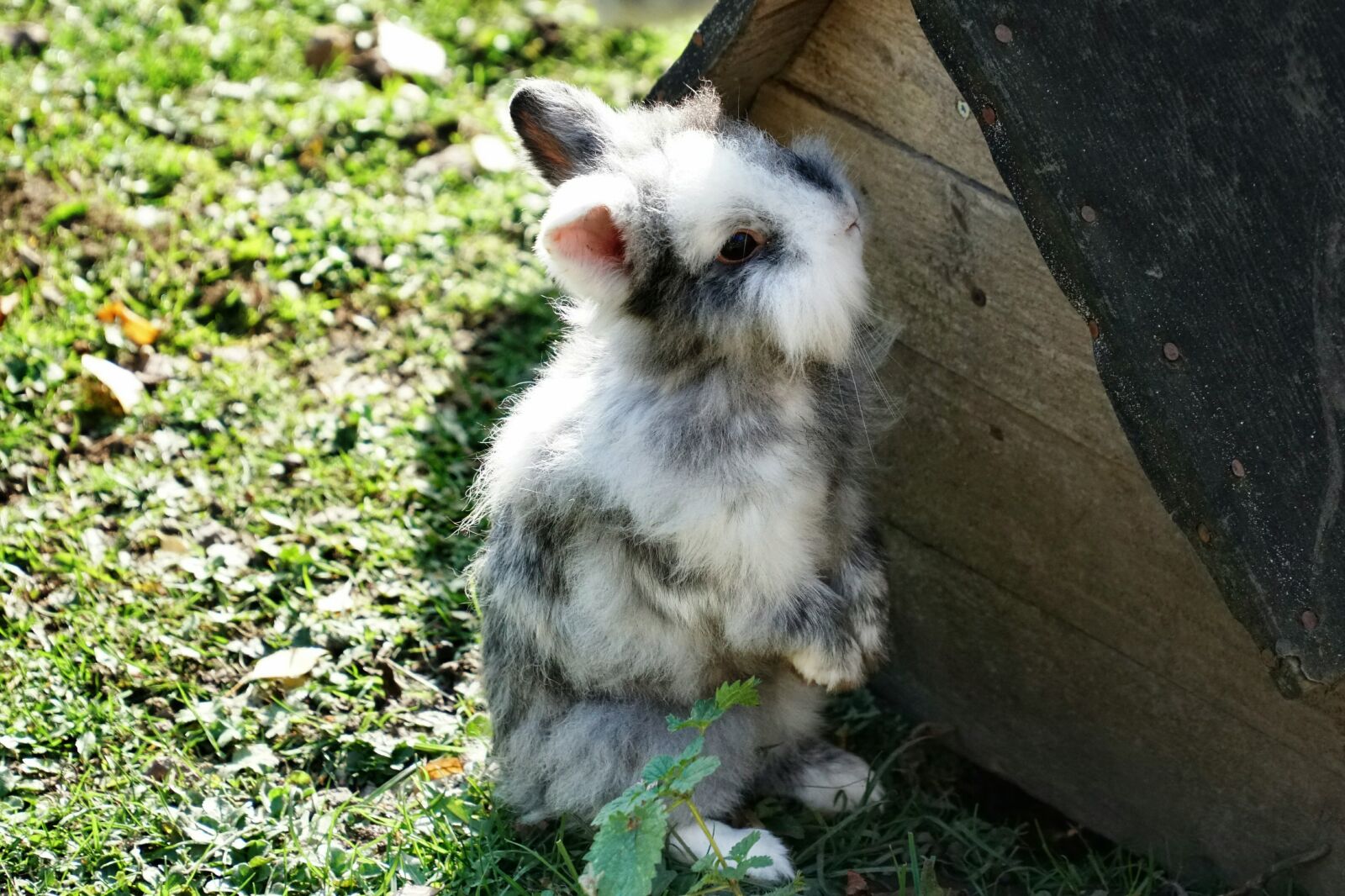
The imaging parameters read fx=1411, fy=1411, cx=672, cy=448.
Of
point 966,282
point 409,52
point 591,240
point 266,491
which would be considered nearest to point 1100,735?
point 966,282

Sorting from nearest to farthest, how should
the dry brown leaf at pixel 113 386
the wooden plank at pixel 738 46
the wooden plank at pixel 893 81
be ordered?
1. the wooden plank at pixel 738 46
2. the wooden plank at pixel 893 81
3. the dry brown leaf at pixel 113 386

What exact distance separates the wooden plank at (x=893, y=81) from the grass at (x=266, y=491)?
1.56 meters

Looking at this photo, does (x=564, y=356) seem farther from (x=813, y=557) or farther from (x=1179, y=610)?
(x=1179, y=610)

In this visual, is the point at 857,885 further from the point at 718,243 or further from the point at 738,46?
→ the point at 738,46

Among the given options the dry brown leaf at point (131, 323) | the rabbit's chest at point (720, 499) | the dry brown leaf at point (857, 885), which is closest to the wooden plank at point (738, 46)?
the rabbit's chest at point (720, 499)

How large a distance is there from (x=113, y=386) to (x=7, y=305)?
524mm

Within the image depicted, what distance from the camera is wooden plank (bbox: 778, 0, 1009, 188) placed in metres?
3.22

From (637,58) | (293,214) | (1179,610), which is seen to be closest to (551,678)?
(1179,610)

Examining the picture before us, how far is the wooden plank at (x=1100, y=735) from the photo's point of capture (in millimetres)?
3293

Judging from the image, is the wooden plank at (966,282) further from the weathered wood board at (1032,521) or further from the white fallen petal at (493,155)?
the white fallen petal at (493,155)

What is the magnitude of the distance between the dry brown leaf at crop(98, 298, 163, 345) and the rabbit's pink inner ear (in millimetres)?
2219

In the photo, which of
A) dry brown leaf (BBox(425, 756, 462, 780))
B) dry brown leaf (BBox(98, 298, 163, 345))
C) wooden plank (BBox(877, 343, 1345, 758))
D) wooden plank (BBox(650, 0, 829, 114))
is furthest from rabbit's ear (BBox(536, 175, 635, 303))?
dry brown leaf (BBox(98, 298, 163, 345))

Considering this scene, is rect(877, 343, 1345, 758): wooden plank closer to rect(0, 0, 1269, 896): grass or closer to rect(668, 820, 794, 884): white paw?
rect(0, 0, 1269, 896): grass

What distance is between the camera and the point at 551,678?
3221mm
